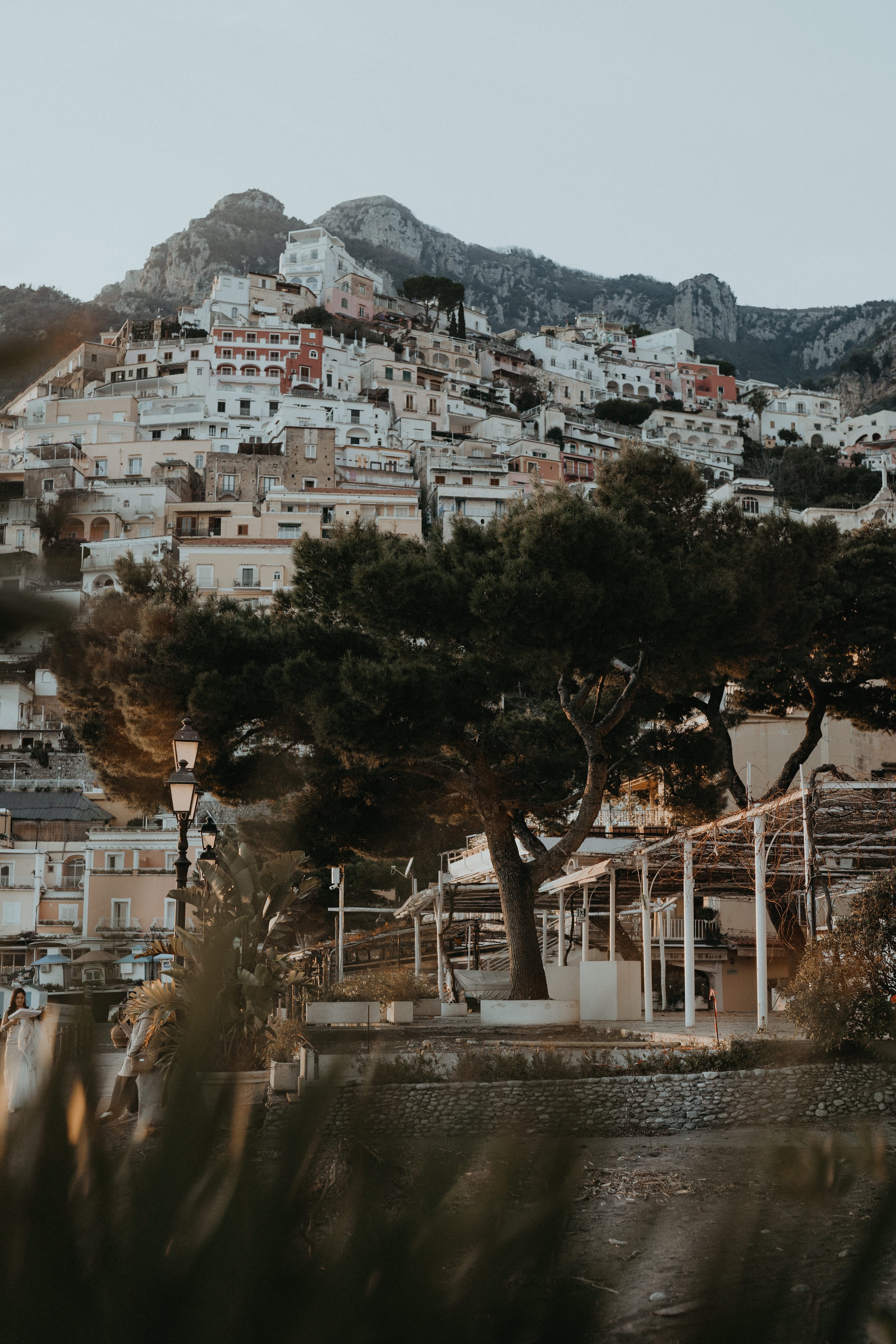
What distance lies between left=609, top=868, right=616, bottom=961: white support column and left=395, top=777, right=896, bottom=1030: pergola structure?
4 cm

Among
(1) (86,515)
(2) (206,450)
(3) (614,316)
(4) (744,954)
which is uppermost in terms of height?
(3) (614,316)

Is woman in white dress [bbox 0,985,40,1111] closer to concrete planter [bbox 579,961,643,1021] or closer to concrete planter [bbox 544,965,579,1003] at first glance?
concrete planter [bbox 579,961,643,1021]

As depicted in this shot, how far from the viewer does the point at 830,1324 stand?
3.55 feet

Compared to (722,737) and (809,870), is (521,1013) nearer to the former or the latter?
(809,870)

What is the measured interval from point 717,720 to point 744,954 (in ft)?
22.5

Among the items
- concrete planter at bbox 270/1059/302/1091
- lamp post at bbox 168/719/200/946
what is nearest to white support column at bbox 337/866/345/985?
lamp post at bbox 168/719/200/946

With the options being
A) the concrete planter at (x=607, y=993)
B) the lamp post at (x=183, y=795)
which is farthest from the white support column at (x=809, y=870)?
the lamp post at (x=183, y=795)

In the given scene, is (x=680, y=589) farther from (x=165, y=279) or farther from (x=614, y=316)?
(x=614, y=316)

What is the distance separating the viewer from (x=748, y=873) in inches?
757

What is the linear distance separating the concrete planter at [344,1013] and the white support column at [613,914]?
149 inches

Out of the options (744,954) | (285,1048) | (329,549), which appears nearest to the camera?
(285,1048)

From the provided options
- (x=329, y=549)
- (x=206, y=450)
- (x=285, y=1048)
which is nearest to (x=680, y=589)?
(x=329, y=549)

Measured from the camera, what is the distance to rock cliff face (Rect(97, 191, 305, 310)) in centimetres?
14062

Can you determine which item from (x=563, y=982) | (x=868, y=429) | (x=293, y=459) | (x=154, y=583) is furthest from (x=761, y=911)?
(x=868, y=429)
